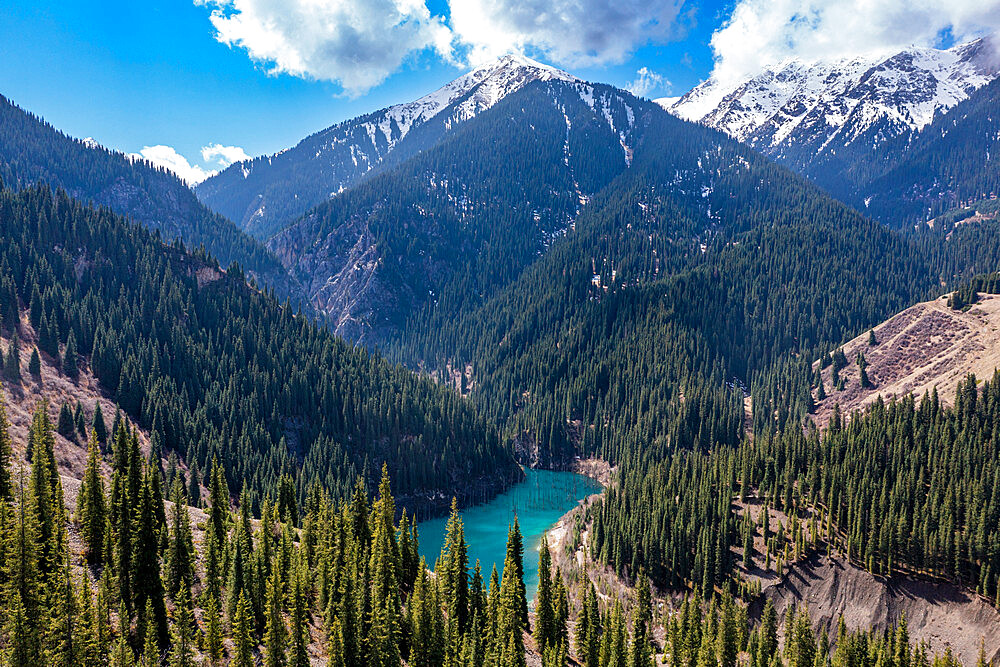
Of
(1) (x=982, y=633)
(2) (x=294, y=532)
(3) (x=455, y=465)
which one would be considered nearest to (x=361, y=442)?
(3) (x=455, y=465)

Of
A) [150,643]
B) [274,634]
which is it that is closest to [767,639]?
[274,634]

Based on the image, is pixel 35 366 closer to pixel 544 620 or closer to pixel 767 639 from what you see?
pixel 544 620

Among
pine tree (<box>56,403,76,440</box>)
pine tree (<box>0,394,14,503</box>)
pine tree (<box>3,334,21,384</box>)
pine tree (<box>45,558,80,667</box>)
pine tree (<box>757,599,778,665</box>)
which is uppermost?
pine tree (<box>3,334,21,384</box>)

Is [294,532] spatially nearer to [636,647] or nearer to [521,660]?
[521,660]

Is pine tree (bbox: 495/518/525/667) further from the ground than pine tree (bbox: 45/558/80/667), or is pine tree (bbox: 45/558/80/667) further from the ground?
pine tree (bbox: 45/558/80/667)

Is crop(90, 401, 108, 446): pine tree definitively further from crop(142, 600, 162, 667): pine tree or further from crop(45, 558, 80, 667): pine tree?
crop(45, 558, 80, 667): pine tree

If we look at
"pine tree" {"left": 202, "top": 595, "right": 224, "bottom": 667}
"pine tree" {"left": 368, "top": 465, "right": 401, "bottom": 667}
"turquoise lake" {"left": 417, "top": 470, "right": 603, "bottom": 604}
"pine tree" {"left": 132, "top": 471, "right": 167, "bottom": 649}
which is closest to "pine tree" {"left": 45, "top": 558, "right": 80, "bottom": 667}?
"pine tree" {"left": 132, "top": 471, "right": 167, "bottom": 649}

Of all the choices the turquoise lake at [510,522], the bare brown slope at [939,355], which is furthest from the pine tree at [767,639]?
the bare brown slope at [939,355]

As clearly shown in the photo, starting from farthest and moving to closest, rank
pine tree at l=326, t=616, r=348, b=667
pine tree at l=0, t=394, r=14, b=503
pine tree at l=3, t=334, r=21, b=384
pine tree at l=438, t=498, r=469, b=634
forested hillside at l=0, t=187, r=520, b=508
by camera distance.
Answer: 1. forested hillside at l=0, t=187, r=520, b=508
2. pine tree at l=3, t=334, r=21, b=384
3. pine tree at l=438, t=498, r=469, b=634
4. pine tree at l=0, t=394, r=14, b=503
5. pine tree at l=326, t=616, r=348, b=667
